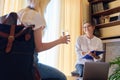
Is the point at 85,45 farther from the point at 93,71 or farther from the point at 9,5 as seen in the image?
the point at 9,5

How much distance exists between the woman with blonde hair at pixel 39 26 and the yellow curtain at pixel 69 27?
108 inches

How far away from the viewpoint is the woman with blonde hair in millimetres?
1238

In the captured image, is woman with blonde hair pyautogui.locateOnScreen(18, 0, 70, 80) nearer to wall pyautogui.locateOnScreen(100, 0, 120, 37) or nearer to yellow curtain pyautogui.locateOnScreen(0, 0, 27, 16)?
yellow curtain pyautogui.locateOnScreen(0, 0, 27, 16)

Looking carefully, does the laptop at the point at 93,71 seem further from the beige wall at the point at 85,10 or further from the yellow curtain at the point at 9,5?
the beige wall at the point at 85,10

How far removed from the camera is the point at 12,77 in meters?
1.09

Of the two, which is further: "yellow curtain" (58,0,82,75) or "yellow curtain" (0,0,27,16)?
"yellow curtain" (58,0,82,75)

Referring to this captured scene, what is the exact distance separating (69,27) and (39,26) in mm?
3265

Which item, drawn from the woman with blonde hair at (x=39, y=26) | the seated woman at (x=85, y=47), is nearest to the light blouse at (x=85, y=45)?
the seated woman at (x=85, y=47)

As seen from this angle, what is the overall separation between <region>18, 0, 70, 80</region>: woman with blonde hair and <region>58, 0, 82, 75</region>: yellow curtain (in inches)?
108

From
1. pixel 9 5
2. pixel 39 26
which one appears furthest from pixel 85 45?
pixel 39 26

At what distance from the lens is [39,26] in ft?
4.38

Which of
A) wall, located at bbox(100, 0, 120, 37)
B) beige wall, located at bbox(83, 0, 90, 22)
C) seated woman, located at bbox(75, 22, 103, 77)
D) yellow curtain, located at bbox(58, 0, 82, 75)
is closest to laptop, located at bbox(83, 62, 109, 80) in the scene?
seated woman, located at bbox(75, 22, 103, 77)

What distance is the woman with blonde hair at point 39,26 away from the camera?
1238 millimetres

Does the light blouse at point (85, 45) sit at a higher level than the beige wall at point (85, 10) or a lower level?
lower
